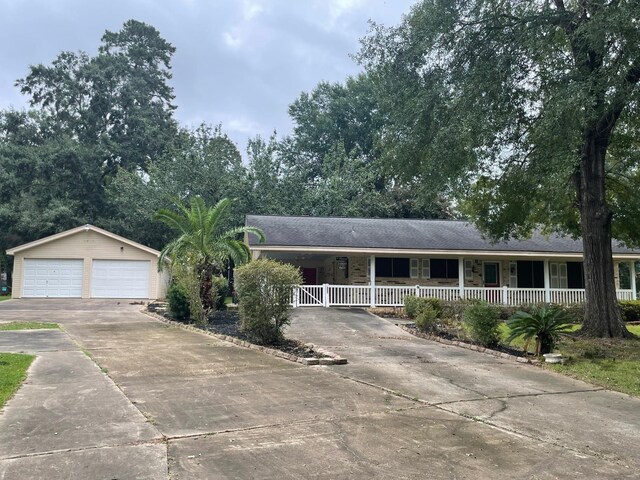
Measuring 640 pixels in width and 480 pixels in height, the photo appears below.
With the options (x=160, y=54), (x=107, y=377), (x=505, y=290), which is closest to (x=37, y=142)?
(x=160, y=54)

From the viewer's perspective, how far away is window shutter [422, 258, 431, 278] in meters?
24.5

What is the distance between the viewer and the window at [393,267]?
24266 mm

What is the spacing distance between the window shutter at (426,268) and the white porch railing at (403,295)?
1.58 meters

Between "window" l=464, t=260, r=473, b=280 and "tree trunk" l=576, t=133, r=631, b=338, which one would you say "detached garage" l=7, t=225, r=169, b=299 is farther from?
"tree trunk" l=576, t=133, r=631, b=338

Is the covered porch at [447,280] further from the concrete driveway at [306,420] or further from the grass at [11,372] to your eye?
the grass at [11,372]

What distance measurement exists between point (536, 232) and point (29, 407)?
24.3 meters

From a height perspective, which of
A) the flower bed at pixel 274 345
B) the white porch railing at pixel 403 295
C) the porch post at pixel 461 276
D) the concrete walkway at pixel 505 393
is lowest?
the concrete walkway at pixel 505 393

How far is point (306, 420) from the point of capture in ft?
19.6

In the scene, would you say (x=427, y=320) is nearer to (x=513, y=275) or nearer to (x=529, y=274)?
(x=513, y=275)

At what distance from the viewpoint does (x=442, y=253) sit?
74.6 ft

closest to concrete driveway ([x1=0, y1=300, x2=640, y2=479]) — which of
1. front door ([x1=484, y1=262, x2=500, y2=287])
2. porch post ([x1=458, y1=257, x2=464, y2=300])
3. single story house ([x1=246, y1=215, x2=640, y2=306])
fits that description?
single story house ([x1=246, y1=215, x2=640, y2=306])

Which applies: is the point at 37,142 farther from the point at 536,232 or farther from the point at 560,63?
the point at 560,63

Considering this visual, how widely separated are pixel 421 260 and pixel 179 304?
38.5 ft

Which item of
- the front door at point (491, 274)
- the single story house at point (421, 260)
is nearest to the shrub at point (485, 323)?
the single story house at point (421, 260)
